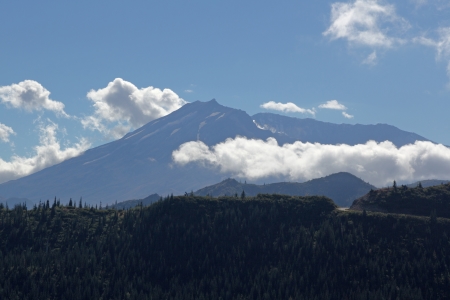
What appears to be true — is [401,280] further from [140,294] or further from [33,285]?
[33,285]

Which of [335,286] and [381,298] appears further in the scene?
[335,286]

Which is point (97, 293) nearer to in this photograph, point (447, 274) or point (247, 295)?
point (247, 295)

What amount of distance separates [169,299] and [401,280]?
81.6 m

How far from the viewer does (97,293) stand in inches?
7840

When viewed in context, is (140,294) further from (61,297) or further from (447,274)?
(447,274)

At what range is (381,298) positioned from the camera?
607 feet

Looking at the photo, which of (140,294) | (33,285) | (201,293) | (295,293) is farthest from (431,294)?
(33,285)

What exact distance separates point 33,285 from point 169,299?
159 ft

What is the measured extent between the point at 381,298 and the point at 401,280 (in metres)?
16.0

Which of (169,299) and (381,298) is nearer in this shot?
(381,298)

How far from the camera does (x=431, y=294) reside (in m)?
188

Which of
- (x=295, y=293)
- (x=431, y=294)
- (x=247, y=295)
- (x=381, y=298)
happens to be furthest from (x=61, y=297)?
(x=431, y=294)

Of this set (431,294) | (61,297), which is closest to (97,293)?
(61,297)

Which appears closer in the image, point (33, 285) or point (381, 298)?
point (381, 298)
